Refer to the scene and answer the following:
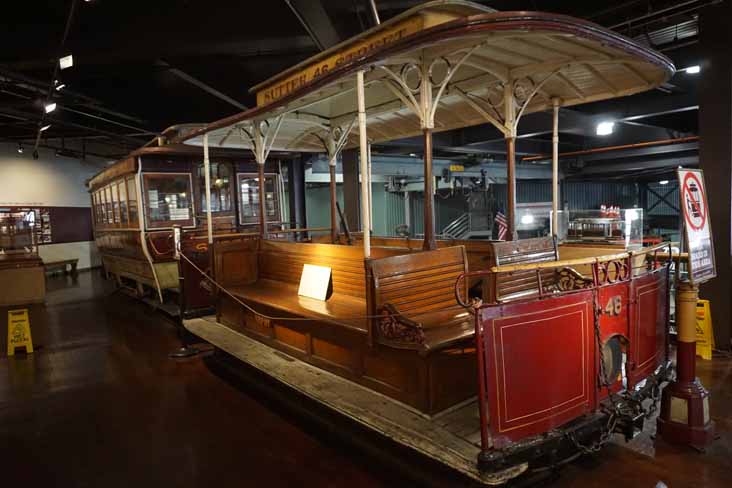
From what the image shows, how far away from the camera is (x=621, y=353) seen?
130 inches

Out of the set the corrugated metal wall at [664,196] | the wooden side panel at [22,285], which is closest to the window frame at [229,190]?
the wooden side panel at [22,285]

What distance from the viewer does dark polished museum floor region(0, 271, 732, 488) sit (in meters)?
3.21

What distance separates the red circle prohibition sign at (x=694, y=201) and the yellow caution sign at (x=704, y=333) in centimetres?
243

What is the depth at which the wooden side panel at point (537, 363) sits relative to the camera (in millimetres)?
2549

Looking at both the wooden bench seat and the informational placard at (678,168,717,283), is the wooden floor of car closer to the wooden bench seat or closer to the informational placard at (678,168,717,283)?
the wooden bench seat

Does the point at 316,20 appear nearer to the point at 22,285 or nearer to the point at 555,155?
the point at 555,155

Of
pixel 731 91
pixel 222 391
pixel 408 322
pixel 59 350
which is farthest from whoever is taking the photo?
pixel 59 350

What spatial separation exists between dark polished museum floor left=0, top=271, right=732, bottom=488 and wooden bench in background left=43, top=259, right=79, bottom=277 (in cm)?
1090

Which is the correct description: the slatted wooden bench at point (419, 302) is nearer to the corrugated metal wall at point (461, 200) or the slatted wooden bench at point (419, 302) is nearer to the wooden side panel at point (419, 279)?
the wooden side panel at point (419, 279)

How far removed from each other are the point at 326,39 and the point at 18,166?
1463 cm

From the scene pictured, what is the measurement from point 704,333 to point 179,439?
596 centimetres

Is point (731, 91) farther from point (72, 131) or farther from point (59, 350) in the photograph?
point (72, 131)

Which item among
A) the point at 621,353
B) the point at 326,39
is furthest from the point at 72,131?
the point at 621,353

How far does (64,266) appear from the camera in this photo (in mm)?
16438
